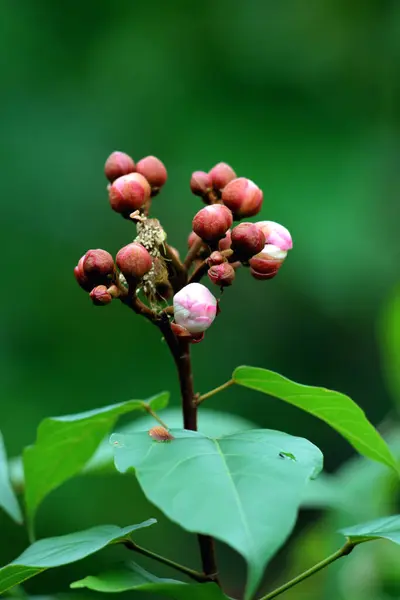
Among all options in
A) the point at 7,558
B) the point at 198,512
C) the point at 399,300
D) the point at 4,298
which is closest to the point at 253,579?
the point at 198,512

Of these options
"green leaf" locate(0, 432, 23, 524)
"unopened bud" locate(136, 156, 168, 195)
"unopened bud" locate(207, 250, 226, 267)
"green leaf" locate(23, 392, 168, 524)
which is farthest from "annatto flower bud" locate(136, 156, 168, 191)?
"green leaf" locate(0, 432, 23, 524)

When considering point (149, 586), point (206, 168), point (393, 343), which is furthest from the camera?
point (206, 168)

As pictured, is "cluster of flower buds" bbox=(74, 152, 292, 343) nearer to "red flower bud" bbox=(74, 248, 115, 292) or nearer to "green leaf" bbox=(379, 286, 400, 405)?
"red flower bud" bbox=(74, 248, 115, 292)

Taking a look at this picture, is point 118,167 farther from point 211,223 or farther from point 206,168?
point 206,168

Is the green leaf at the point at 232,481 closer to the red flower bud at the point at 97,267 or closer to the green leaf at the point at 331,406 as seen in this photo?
the green leaf at the point at 331,406

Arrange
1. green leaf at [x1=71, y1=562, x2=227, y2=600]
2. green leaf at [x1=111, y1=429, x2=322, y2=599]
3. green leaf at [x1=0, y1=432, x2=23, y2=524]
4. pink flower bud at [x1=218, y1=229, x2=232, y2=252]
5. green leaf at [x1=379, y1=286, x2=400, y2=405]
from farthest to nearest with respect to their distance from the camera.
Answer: green leaf at [x1=379, y1=286, x2=400, y2=405] < green leaf at [x1=0, y1=432, x2=23, y2=524] < pink flower bud at [x1=218, y1=229, x2=232, y2=252] < green leaf at [x1=71, y1=562, x2=227, y2=600] < green leaf at [x1=111, y1=429, x2=322, y2=599]

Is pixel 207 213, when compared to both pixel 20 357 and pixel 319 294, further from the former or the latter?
pixel 20 357

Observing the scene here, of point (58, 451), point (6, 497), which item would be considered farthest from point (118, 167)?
point (6, 497)
